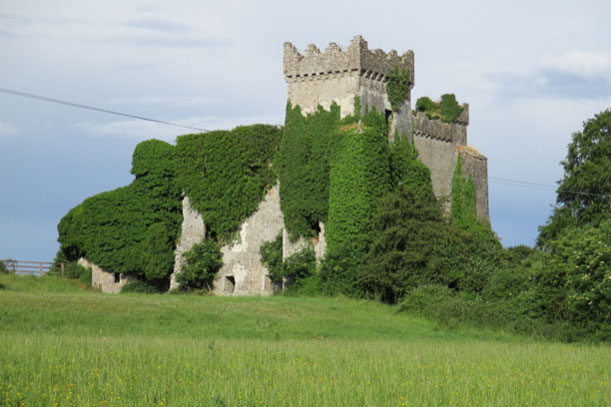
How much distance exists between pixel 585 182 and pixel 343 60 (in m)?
13.5

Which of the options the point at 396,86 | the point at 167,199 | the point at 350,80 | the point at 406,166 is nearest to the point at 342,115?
the point at 350,80

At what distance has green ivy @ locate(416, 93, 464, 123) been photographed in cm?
4609

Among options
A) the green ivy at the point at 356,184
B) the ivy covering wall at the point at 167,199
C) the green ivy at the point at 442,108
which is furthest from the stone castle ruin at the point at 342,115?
the green ivy at the point at 356,184

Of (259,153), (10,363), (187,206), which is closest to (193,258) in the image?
(187,206)

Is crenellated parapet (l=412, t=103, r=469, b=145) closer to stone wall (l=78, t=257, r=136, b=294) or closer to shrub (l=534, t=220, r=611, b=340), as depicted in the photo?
shrub (l=534, t=220, r=611, b=340)

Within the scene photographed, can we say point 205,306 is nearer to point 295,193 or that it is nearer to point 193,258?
point 295,193

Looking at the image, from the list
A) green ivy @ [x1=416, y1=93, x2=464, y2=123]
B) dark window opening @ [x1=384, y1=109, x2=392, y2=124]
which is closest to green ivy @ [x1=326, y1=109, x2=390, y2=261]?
dark window opening @ [x1=384, y1=109, x2=392, y2=124]

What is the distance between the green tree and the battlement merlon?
936 centimetres

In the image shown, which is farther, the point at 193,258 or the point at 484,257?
the point at 193,258

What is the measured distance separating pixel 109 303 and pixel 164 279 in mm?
17062

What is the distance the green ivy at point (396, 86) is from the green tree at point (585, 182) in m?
9.41

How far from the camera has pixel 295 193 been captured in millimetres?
39031

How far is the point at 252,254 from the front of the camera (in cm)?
4191

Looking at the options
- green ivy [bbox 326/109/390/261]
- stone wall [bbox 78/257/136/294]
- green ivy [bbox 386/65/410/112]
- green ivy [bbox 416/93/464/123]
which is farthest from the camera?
green ivy [bbox 416/93/464/123]
